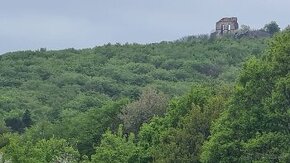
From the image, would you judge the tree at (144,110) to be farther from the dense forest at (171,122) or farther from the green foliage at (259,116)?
the green foliage at (259,116)

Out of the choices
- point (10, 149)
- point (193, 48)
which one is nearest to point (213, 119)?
point (10, 149)

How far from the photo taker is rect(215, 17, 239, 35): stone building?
190m

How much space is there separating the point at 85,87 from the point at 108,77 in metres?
8.15

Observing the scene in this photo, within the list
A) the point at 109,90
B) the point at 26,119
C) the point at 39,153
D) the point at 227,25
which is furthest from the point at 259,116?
the point at 227,25

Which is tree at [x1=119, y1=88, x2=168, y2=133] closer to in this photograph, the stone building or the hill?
the hill

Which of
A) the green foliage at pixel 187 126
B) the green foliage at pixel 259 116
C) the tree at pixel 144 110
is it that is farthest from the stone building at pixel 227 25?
the green foliage at pixel 259 116

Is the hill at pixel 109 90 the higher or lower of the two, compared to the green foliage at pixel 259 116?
lower

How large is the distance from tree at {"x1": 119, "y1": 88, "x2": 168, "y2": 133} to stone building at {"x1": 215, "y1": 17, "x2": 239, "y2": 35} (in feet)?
436

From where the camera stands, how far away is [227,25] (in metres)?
194

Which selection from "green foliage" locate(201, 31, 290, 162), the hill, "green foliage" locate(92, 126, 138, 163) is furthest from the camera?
the hill

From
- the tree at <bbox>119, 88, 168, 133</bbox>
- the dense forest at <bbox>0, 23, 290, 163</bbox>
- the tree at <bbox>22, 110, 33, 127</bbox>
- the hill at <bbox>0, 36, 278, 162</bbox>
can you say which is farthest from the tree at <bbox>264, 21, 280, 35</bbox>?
the tree at <bbox>119, 88, 168, 133</bbox>

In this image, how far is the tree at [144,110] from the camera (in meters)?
56.8

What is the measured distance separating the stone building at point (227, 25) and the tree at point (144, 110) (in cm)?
13297

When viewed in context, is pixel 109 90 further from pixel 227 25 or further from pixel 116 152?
pixel 116 152
